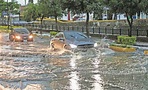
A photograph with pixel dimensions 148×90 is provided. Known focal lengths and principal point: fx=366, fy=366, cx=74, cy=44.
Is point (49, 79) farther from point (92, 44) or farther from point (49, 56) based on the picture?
point (92, 44)

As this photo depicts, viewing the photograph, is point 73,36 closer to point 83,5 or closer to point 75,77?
point 75,77

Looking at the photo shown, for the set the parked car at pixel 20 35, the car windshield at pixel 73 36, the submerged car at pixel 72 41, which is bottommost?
the parked car at pixel 20 35

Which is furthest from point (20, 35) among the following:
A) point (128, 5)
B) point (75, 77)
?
point (75, 77)

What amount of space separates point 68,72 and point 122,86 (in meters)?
3.57

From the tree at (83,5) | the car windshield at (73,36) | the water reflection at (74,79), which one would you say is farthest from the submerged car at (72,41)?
the tree at (83,5)

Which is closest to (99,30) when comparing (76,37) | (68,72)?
(76,37)

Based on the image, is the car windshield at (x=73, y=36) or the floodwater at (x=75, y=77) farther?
the car windshield at (x=73, y=36)

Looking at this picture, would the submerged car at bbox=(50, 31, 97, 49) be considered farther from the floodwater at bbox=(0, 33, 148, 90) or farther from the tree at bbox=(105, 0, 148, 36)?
the tree at bbox=(105, 0, 148, 36)

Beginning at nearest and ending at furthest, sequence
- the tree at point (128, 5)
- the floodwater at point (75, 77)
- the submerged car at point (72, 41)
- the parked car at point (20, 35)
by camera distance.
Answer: the floodwater at point (75, 77), the submerged car at point (72, 41), the tree at point (128, 5), the parked car at point (20, 35)

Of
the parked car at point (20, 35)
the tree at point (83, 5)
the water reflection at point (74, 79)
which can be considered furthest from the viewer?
the parked car at point (20, 35)

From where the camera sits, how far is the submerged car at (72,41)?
71.6ft

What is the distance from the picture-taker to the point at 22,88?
1047 cm

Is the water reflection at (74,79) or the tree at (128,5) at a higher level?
the tree at (128,5)

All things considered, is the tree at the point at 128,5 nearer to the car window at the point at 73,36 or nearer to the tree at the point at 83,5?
the tree at the point at 83,5
